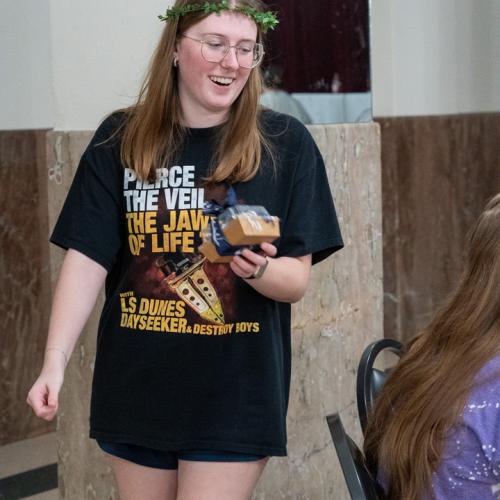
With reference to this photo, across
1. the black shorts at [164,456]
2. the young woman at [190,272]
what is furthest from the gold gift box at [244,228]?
the black shorts at [164,456]

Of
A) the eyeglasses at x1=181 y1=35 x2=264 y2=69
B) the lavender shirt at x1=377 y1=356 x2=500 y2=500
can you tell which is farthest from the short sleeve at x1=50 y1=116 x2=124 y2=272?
the lavender shirt at x1=377 y1=356 x2=500 y2=500

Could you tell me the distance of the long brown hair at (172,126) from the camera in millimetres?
2402

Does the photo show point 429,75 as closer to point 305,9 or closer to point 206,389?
point 305,9

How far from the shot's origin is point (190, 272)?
239 centimetres

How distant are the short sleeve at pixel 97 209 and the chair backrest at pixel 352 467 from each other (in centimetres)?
69

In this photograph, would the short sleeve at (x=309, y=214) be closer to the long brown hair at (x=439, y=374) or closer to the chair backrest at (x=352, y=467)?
the long brown hair at (x=439, y=374)

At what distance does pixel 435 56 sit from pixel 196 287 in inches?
200

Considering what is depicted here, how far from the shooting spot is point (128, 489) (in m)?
2.46

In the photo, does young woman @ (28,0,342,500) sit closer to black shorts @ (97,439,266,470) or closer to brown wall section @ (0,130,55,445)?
black shorts @ (97,439,266,470)

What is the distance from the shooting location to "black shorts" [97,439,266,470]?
237 cm

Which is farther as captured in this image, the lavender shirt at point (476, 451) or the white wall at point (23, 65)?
the white wall at point (23, 65)

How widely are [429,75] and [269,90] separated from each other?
329 centimetres

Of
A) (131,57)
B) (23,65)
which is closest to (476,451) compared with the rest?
(131,57)

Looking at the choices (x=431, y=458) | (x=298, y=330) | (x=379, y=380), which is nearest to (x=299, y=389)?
(x=298, y=330)
